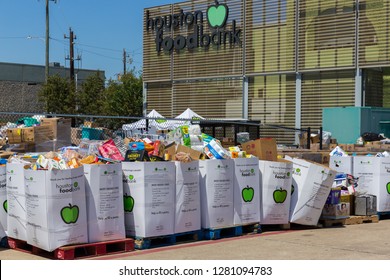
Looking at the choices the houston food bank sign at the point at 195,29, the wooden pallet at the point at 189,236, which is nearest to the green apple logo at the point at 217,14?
the houston food bank sign at the point at 195,29

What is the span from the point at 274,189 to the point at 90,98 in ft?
129

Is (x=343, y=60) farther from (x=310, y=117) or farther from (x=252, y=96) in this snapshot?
(x=252, y=96)

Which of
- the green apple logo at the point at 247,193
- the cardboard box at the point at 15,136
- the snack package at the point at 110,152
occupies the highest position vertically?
the cardboard box at the point at 15,136

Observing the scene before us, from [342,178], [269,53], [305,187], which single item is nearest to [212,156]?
[305,187]

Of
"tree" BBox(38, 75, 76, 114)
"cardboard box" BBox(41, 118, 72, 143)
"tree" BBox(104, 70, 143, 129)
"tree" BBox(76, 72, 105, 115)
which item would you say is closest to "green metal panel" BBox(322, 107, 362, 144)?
"cardboard box" BBox(41, 118, 72, 143)

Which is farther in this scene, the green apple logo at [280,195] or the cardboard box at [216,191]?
the green apple logo at [280,195]

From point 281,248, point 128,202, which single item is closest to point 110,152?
point 128,202

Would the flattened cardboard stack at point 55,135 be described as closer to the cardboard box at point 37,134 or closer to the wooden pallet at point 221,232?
the cardboard box at point 37,134

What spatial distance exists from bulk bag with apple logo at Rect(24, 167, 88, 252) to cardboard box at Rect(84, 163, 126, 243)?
13cm

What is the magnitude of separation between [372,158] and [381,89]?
16.6 meters

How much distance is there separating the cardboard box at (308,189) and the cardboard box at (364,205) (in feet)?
4.72

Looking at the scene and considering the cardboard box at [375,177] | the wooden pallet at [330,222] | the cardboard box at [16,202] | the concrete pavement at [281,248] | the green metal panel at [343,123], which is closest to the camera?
the concrete pavement at [281,248]

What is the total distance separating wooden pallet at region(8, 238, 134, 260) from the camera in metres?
8.67

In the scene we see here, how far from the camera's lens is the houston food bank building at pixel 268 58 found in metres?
28.3
